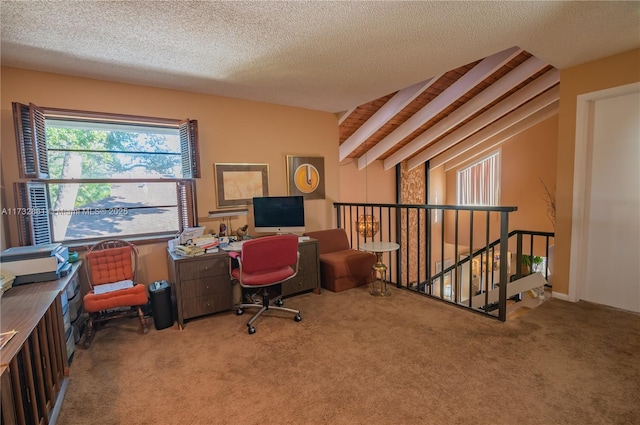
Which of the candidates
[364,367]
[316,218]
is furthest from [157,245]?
[364,367]

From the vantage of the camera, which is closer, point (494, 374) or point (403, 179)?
point (494, 374)

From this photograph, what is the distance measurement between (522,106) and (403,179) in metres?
2.80

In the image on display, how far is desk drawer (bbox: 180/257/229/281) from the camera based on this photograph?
9.16 ft

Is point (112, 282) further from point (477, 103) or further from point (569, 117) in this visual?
point (477, 103)

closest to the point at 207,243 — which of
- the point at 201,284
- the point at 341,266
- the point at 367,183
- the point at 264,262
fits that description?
the point at 201,284

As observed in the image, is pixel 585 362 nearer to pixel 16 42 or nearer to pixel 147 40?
pixel 147 40

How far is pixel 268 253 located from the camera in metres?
2.60

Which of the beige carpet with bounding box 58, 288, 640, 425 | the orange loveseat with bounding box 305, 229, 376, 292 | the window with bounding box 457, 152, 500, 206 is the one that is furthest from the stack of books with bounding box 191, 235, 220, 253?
the window with bounding box 457, 152, 500, 206

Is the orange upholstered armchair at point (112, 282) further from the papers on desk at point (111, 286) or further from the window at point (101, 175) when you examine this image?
the window at point (101, 175)

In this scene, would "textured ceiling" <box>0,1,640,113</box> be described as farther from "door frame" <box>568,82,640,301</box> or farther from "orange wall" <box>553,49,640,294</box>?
"door frame" <box>568,82,640,301</box>

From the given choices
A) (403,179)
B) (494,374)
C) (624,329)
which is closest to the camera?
(494,374)

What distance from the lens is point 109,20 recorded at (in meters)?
2.00

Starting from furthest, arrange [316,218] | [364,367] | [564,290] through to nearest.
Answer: [316,218] → [564,290] → [364,367]

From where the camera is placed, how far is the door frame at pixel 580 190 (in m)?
2.96
